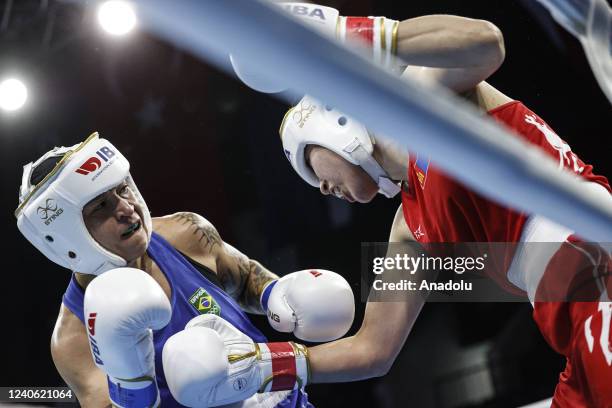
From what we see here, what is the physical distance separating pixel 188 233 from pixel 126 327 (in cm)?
79

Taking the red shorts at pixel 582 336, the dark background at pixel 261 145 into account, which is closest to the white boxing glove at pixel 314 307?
the red shorts at pixel 582 336

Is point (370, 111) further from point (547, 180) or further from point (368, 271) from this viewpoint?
point (368, 271)

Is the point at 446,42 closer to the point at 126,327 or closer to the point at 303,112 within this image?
the point at 303,112

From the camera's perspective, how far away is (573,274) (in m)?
1.65

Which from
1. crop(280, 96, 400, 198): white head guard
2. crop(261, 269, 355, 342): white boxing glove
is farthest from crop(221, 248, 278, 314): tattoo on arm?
crop(280, 96, 400, 198): white head guard

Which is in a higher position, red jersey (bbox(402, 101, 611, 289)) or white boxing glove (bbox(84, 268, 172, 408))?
red jersey (bbox(402, 101, 611, 289))

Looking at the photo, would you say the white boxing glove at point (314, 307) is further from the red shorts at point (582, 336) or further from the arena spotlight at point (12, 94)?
the arena spotlight at point (12, 94)

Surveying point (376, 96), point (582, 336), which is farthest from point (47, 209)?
point (376, 96)

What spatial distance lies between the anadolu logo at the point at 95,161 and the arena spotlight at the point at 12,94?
4.46 feet

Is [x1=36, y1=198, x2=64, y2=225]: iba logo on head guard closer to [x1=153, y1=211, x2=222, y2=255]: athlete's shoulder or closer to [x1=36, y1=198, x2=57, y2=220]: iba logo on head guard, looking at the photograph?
[x1=36, y1=198, x2=57, y2=220]: iba logo on head guard

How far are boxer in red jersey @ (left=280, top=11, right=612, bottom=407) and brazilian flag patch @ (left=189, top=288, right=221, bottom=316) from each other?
0.33m

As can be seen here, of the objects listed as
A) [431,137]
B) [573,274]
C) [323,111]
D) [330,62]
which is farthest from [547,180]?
[323,111]

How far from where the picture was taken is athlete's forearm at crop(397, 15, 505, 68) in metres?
1.57

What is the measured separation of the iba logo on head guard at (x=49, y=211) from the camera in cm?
204
